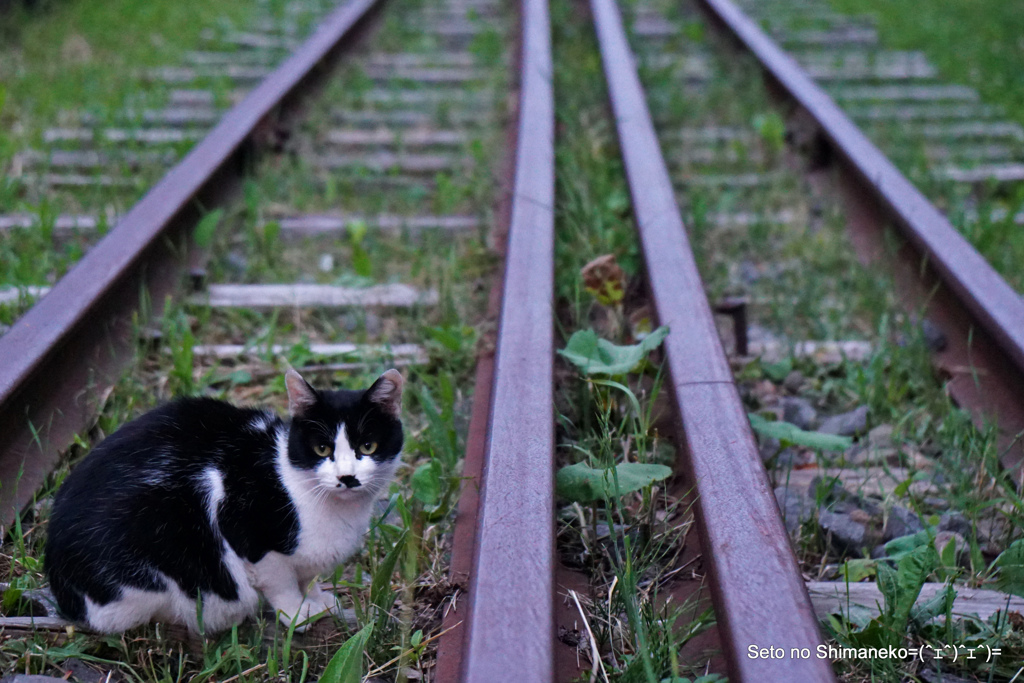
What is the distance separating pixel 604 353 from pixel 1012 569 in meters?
1.09

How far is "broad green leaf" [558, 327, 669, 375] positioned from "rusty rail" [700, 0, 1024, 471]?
875 mm

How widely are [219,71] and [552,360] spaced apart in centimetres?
463

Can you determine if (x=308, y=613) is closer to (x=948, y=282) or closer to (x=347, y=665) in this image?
(x=347, y=665)

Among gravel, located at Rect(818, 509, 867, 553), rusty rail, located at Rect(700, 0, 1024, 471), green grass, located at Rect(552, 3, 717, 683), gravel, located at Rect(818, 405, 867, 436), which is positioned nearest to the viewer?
green grass, located at Rect(552, 3, 717, 683)

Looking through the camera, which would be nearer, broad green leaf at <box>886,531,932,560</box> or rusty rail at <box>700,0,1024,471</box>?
broad green leaf at <box>886,531,932,560</box>

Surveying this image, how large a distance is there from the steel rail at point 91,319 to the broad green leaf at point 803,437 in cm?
179

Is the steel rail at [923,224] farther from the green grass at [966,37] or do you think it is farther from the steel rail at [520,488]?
the green grass at [966,37]

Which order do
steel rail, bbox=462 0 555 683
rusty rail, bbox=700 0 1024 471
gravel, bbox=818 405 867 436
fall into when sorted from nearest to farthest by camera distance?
1. steel rail, bbox=462 0 555 683
2. rusty rail, bbox=700 0 1024 471
3. gravel, bbox=818 405 867 436

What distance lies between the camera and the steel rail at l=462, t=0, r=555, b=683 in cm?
147

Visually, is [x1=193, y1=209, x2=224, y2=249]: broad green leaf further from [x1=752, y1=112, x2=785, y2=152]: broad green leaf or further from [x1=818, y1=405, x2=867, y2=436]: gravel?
[x1=752, y1=112, x2=785, y2=152]: broad green leaf

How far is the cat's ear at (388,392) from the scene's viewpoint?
2186 millimetres

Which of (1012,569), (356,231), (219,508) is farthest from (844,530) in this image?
(356,231)

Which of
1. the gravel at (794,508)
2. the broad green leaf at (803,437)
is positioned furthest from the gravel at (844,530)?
the broad green leaf at (803,437)

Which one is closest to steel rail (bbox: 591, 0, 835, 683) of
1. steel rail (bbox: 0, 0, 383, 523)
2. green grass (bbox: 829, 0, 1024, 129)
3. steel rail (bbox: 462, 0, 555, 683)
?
steel rail (bbox: 462, 0, 555, 683)
